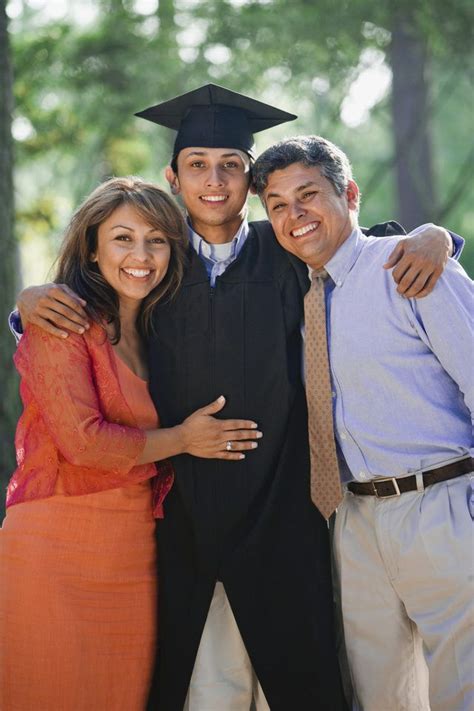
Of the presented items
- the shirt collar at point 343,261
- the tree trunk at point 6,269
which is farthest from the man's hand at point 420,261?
the tree trunk at point 6,269

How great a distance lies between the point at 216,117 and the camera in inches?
145

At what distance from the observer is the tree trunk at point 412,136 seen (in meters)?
9.96

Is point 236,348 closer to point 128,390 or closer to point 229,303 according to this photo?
point 229,303

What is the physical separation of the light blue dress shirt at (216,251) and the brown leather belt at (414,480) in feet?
3.18

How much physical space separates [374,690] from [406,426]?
0.94 m

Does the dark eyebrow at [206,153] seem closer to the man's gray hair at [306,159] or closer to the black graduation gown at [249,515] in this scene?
the man's gray hair at [306,159]

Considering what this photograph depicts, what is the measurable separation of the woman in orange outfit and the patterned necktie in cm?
24

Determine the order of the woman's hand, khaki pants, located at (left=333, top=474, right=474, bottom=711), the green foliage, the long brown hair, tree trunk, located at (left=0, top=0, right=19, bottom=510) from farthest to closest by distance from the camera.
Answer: the green foliage < tree trunk, located at (left=0, top=0, right=19, bottom=510) < the long brown hair < the woman's hand < khaki pants, located at (left=333, top=474, right=474, bottom=711)

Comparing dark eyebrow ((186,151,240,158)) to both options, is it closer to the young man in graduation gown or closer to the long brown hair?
the long brown hair

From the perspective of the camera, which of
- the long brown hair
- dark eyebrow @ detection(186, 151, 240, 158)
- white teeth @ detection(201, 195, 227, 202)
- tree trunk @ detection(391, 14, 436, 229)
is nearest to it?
the long brown hair

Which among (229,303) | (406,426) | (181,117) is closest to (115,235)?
(229,303)

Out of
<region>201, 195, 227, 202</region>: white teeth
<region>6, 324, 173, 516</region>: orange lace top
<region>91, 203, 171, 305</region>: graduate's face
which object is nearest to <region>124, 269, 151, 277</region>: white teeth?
<region>91, 203, 171, 305</region>: graduate's face

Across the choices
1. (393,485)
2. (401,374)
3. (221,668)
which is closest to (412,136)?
(401,374)

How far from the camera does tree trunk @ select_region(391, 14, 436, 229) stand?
9.96m
